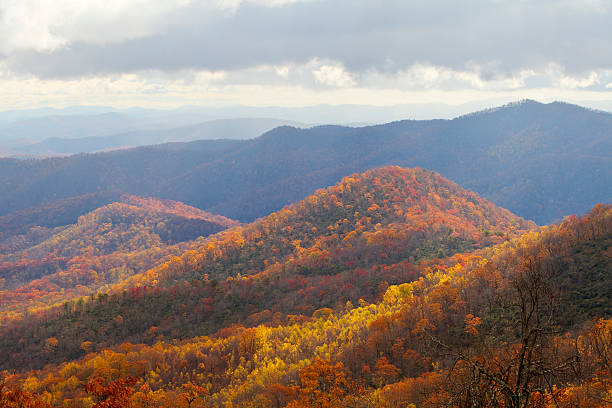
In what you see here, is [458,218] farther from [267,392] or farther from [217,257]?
[267,392]

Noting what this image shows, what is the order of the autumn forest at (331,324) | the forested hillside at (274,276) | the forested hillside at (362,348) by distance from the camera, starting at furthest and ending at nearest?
1. the forested hillside at (274,276)
2. the forested hillside at (362,348)
3. the autumn forest at (331,324)

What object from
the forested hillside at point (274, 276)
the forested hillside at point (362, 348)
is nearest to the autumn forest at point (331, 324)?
the forested hillside at point (362, 348)

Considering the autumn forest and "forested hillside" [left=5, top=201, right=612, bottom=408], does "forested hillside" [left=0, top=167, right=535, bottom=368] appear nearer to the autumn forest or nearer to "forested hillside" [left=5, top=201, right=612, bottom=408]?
the autumn forest

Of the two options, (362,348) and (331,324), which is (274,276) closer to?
(331,324)

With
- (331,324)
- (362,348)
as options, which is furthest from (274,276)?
(362,348)

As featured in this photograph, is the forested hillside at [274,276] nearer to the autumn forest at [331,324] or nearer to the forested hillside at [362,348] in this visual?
the autumn forest at [331,324]

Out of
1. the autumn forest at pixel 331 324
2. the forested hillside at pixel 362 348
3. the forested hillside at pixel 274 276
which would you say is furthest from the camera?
the forested hillside at pixel 274 276

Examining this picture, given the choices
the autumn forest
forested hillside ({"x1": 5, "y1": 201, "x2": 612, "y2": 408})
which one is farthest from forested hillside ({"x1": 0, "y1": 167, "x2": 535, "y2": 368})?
forested hillside ({"x1": 5, "y1": 201, "x2": 612, "y2": 408})

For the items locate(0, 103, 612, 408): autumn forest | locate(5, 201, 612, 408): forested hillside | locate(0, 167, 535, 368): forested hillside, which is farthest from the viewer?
locate(0, 167, 535, 368): forested hillside

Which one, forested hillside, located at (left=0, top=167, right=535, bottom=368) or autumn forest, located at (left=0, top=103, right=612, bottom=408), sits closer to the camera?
autumn forest, located at (left=0, top=103, right=612, bottom=408)
